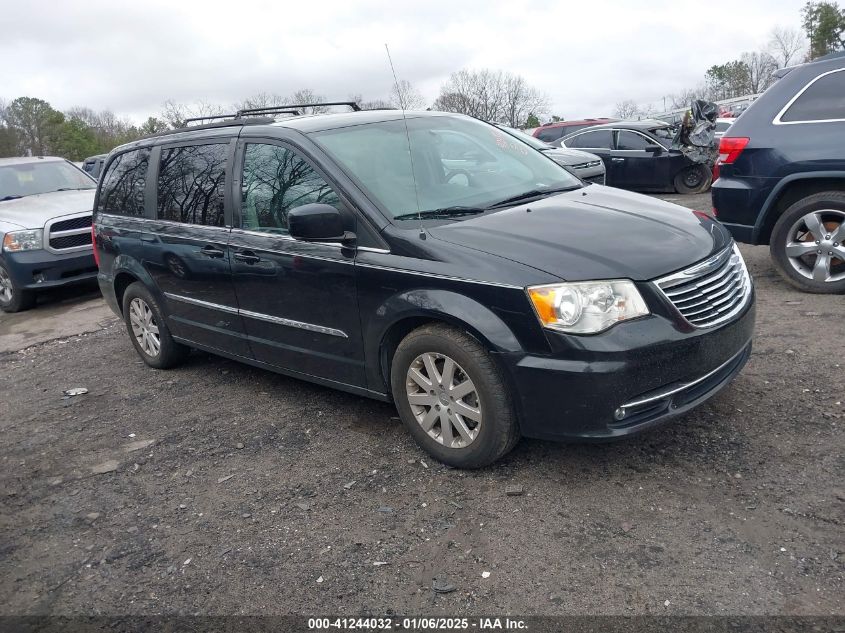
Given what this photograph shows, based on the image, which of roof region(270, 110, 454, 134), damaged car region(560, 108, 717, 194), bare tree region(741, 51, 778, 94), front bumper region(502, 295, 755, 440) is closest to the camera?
front bumper region(502, 295, 755, 440)

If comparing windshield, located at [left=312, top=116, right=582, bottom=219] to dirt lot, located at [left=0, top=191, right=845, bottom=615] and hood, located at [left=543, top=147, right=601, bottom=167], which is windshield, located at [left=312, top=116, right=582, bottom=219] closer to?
dirt lot, located at [left=0, top=191, right=845, bottom=615]

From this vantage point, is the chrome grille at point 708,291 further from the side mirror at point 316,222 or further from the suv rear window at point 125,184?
the suv rear window at point 125,184

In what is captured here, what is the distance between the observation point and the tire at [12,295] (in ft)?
28.6

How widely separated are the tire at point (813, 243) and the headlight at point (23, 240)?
800cm

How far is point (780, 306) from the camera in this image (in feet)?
18.5

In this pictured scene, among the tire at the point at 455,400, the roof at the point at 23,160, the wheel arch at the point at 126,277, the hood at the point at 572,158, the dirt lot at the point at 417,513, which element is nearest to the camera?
the dirt lot at the point at 417,513

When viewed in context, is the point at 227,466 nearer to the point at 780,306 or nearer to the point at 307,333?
the point at 307,333

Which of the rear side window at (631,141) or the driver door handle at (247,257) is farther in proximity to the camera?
the rear side window at (631,141)

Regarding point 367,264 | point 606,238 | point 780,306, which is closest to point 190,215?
point 367,264

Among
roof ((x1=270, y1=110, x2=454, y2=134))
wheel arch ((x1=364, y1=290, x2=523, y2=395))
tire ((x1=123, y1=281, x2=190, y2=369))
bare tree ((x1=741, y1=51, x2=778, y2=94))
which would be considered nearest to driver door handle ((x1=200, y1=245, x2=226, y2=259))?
roof ((x1=270, y1=110, x2=454, y2=134))

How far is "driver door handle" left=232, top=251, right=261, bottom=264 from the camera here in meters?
4.34

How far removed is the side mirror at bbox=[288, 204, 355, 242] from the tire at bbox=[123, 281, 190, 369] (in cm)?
229

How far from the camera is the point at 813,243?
19.0 ft

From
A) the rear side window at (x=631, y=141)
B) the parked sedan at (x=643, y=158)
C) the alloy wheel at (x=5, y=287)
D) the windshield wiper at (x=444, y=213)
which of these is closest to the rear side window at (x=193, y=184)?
the windshield wiper at (x=444, y=213)
